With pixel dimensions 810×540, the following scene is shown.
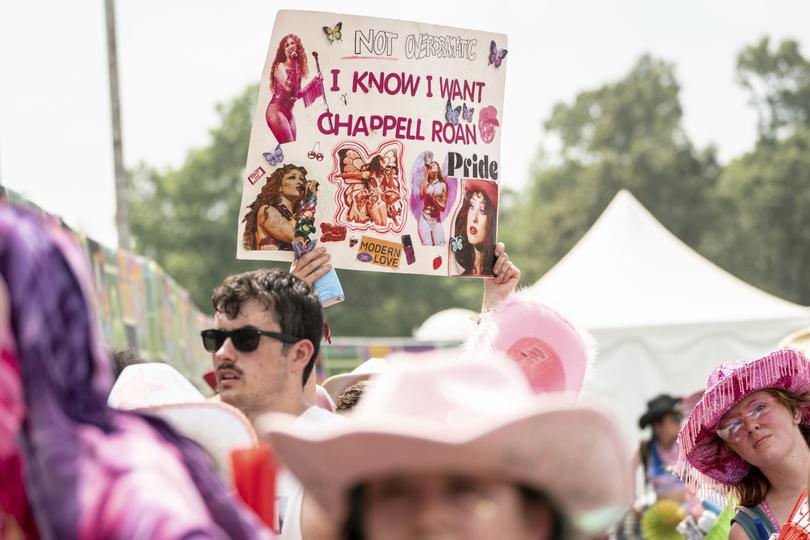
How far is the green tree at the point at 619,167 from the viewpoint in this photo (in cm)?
5456

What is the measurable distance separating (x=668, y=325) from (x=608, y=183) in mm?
40965

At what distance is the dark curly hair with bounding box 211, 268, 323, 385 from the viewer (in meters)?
3.93

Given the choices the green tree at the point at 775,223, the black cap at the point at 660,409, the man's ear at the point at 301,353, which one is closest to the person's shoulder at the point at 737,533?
the man's ear at the point at 301,353

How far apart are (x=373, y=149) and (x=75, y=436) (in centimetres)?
301

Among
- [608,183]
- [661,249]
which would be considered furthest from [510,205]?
[661,249]

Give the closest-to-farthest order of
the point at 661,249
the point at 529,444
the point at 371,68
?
1. the point at 529,444
2. the point at 371,68
3. the point at 661,249

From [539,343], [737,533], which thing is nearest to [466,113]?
[539,343]

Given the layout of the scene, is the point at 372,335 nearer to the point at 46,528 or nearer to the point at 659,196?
the point at 659,196

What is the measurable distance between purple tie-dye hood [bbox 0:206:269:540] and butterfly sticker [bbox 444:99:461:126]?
3011mm

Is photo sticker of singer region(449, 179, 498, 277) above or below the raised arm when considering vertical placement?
above

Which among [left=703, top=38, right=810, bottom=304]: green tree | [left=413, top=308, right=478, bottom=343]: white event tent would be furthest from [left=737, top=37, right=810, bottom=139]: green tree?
[left=413, top=308, right=478, bottom=343]: white event tent

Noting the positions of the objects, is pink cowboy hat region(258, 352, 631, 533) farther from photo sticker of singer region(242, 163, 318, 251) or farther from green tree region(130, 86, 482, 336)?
green tree region(130, 86, 482, 336)

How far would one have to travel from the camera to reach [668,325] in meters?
15.1

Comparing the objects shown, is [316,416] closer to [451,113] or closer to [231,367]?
[231,367]
